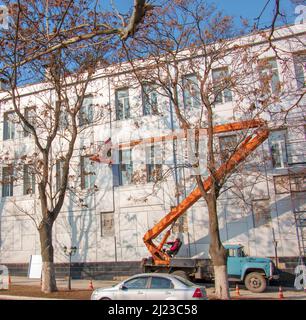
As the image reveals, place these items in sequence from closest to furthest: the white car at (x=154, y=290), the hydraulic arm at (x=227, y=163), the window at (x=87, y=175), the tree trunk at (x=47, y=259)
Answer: the white car at (x=154, y=290) → the hydraulic arm at (x=227, y=163) → the tree trunk at (x=47, y=259) → the window at (x=87, y=175)

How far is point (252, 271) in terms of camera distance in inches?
710

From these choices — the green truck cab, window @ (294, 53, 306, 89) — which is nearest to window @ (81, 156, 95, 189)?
the green truck cab

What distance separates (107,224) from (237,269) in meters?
9.20

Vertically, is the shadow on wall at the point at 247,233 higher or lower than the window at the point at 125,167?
lower

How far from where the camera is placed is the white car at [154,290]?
11570 millimetres

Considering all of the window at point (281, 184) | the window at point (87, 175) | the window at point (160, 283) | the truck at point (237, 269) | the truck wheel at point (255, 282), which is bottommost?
the truck wheel at point (255, 282)

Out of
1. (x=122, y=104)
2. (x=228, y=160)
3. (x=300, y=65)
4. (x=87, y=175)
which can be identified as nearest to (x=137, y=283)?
(x=228, y=160)

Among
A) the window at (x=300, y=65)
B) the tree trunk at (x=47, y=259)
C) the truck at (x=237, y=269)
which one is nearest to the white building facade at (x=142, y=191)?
the window at (x=300, y=65)

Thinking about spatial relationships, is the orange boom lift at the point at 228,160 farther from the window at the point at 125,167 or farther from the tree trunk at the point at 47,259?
the tree trunk at the point at 47,259

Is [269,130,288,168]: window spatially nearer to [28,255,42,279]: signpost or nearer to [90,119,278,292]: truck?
[90,119,278,292]: truck

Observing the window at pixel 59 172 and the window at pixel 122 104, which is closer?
Result: the window at pixel 122 104

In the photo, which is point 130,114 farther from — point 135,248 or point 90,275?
point 90,275
